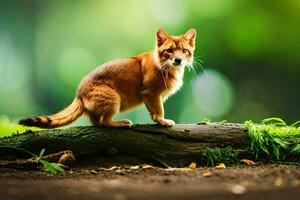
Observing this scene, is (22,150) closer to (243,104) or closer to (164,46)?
(164,46)

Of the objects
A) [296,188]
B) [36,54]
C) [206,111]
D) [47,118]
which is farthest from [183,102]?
[296,188]

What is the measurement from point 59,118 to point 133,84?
85cm

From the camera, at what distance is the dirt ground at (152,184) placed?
2.80m

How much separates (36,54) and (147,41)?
1.70 meters

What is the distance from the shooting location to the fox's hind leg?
177 inches

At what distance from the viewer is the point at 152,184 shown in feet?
10.4

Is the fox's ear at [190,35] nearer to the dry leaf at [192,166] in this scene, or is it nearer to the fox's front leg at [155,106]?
the fox's front leg at [155,106]

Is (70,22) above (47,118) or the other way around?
above

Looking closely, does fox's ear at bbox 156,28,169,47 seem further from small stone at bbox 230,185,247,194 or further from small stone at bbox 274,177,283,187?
small stone at bbox 230,185,247,194

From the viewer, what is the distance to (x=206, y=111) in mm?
6898

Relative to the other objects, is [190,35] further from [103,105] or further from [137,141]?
[137,141]

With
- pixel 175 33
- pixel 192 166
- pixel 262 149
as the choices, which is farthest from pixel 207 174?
pixel 175 33

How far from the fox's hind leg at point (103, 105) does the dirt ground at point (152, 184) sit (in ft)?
2.08

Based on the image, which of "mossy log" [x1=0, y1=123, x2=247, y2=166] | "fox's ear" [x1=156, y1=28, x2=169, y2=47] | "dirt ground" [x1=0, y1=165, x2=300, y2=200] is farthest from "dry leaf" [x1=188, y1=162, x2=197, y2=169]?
"fox's ear" [x1=156, y1=28, x2=169, y2=47]
